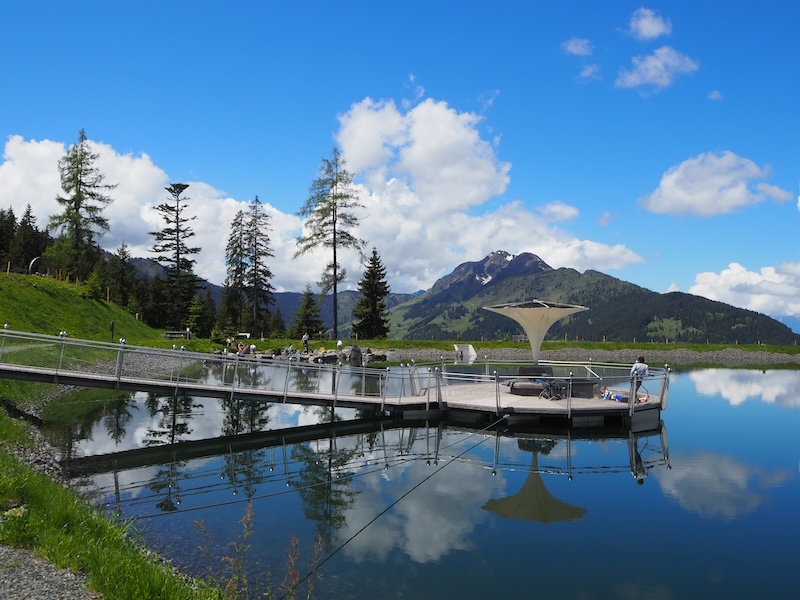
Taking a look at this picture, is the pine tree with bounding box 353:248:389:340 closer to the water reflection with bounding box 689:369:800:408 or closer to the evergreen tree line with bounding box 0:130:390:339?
the evergreen tree line with bounding box 0:130:390:339

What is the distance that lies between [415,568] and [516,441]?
466 inches

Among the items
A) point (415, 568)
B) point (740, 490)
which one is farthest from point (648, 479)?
point (415, 568)

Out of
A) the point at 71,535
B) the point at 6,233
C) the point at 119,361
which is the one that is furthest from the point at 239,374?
the point at 6,233

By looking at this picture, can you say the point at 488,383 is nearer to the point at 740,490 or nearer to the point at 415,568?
the point at 740,490

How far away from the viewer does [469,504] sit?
1441cm

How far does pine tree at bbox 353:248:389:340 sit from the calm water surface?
4314 centimetres

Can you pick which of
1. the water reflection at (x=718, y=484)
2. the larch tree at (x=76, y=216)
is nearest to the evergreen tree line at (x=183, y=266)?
the larch tree at (x=76, y=216)

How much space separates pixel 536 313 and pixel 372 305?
4207cm

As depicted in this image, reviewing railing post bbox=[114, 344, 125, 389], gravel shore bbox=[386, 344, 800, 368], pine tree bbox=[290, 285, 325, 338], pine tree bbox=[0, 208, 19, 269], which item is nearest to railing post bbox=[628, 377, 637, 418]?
railing post bbox=[114, 344, 125, 389]

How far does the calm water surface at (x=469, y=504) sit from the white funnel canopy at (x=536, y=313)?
6799 mm

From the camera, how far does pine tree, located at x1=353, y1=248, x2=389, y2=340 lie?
225 feet

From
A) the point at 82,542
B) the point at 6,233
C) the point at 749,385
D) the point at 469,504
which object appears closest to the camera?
the point at 82,542

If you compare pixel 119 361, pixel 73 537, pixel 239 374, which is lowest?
pixel 73 537

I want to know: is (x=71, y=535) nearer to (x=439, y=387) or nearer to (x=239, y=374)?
(x=239, y=374)
